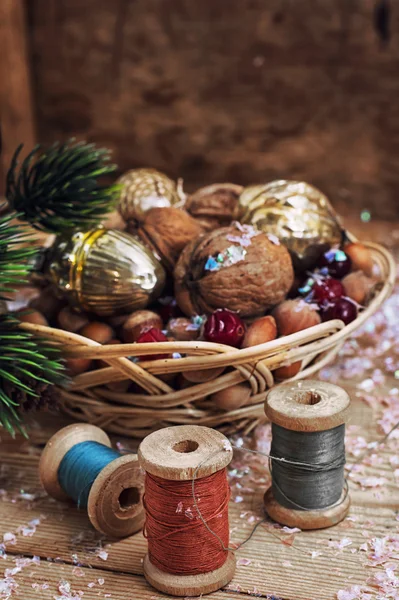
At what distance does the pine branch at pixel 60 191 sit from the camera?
1.11 metres

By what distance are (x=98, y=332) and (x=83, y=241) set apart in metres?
0.13

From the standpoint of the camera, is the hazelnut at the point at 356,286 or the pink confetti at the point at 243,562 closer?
the pink confetti at the point at 243,562

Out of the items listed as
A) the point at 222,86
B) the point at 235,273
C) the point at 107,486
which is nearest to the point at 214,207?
the point at 235,273

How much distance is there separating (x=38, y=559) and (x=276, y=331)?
1.39 feet

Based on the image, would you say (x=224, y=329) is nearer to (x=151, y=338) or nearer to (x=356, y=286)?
(x=151, y=338)

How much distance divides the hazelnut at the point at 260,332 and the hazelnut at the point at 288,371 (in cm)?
4

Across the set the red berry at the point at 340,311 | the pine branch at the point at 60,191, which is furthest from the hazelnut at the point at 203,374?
the pine branch at the point at 60,191

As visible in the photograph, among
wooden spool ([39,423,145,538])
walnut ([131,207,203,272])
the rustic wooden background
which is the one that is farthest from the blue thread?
the rustic wooden background

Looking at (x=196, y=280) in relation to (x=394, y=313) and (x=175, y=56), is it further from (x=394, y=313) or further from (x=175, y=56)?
(x=175, y=56)

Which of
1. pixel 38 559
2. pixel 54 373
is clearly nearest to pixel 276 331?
pixel 54 373

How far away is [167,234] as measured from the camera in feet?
3.71

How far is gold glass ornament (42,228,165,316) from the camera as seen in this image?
102 centimetres

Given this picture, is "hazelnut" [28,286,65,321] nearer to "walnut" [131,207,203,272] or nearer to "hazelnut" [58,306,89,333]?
"hazelnut" [58,306,89,333]

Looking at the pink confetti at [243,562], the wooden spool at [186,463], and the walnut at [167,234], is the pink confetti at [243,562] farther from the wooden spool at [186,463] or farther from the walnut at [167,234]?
the walnut at [167,234]
